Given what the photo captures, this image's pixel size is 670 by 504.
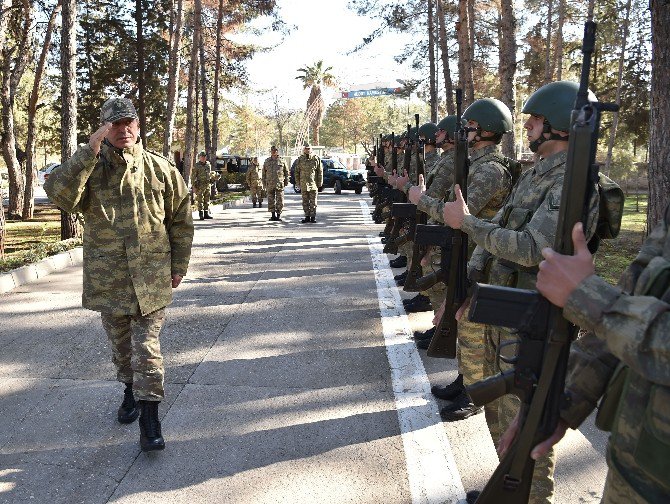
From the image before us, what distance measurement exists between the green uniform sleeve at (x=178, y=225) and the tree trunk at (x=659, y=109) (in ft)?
13.2

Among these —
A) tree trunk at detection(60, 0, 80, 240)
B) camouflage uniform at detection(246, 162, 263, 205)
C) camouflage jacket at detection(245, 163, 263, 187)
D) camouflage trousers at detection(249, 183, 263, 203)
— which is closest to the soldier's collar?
tree trunk at detection(60, 0, 80, 240)

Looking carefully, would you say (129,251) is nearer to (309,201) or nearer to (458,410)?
(458,410)

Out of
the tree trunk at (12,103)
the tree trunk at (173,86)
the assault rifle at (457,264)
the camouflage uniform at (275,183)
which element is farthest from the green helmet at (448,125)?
the tree trunk at (173,86)

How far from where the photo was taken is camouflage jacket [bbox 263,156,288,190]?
16.2 metres

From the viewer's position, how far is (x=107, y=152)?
364 centimetres

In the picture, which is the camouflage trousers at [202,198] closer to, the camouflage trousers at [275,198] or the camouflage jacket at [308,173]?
the camouflage trousers at [275,198]

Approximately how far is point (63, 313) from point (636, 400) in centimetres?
631

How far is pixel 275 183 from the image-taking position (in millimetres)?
16219

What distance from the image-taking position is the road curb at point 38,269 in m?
7.83

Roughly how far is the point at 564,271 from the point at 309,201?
1431 cm

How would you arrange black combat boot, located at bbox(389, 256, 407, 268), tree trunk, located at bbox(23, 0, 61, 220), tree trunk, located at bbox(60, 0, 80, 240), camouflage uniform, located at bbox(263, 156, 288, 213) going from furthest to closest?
tree trunk, located at bbox(23, 0, 61, 220) → camouflage uniform, located at bbox(263, 156, 288, 213) → tree trunk, located at bbox(60, 0, 80, 240) → black combat boot, located at bbox(389, 256, 407, 268)

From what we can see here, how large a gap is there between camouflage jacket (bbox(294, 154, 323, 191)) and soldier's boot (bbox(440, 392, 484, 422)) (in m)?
11.6

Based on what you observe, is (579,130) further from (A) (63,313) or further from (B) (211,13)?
(B) (211,13)

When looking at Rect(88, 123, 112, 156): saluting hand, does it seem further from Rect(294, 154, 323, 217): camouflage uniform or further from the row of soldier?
Rect(294, 154, 323, 217): camouflage uniform
